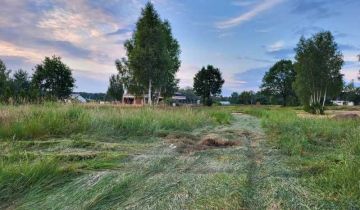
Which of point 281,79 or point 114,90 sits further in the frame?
point 281,79

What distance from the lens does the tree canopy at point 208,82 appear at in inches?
2987

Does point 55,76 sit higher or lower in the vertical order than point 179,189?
higher

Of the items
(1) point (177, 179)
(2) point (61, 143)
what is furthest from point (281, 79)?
(1) point (177, 179)

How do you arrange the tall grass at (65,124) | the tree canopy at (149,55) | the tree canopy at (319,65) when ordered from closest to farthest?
1. the tall grass at (65,124)
2. the tree canopy at (149,55)
3. the tree canopy at (319,65)

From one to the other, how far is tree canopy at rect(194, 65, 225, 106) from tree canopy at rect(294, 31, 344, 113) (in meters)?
33.1

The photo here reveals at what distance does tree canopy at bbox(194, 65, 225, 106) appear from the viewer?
7588cm

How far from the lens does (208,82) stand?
75.6 m

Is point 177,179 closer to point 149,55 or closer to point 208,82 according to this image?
point 149,55

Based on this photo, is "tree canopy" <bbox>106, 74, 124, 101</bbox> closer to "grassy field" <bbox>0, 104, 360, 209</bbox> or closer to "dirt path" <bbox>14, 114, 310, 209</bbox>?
"grassy field" <bbox>0, 104, 360, 209</bbox>

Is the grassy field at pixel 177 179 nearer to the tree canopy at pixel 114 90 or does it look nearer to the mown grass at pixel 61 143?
the mown grass at pixel 61 143

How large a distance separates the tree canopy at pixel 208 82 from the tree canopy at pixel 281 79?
9677 mm

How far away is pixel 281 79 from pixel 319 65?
101 feet

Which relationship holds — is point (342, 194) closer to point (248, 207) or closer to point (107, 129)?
point (248, 207)

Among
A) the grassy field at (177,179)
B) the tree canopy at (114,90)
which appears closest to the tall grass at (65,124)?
the grassy field at (177,179)
